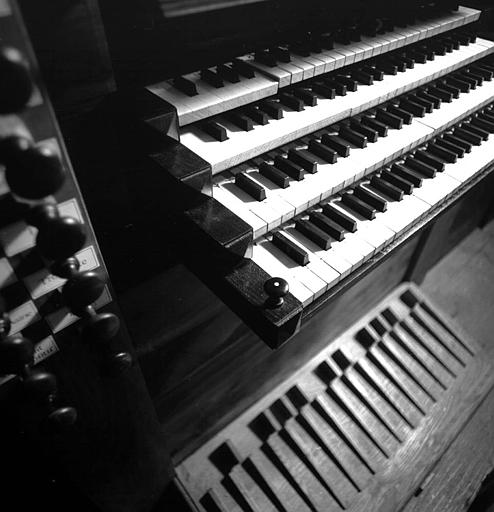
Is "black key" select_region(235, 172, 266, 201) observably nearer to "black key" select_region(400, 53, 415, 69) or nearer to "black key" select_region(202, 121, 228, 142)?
"black key" select_region(202, 121, 228, 142)

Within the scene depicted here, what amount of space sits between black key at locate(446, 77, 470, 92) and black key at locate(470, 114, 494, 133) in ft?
0.52

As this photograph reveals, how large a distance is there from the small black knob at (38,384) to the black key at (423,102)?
1.84m

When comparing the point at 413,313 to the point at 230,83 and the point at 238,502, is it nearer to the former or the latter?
the point at 238,502

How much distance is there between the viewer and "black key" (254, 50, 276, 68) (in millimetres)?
1502

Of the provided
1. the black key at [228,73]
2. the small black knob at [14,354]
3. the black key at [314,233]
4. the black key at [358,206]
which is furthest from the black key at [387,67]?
the small black knob at [14,354]

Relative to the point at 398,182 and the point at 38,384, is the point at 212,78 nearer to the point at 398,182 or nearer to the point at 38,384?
the point at 398,182

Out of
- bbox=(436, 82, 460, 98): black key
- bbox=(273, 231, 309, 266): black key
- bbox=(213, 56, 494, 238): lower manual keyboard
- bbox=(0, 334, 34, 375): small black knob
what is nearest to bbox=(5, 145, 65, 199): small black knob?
bbox=(0, 334, 34, 375): small black knob

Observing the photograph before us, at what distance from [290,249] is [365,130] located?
2.31ft

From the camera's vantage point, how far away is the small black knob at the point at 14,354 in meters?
0.81

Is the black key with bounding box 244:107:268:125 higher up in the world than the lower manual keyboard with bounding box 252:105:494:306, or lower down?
higher up

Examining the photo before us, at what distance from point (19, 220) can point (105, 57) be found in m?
0.46

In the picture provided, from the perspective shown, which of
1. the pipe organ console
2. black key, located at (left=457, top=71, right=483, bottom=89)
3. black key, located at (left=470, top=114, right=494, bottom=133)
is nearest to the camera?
the pipe organ console

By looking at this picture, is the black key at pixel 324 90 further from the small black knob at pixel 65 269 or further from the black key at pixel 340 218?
the small black knob at pixel 65 269

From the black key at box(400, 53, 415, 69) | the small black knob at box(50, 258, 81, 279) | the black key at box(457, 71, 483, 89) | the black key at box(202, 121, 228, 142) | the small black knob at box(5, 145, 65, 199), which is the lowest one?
the black key at box(457, 71, 483, 89)
